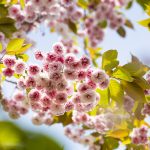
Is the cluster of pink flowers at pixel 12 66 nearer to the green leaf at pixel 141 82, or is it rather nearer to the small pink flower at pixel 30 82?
the small pink flower at pixel 30 82

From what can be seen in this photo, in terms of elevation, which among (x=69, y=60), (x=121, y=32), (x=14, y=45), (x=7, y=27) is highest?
(x=121, y=32)

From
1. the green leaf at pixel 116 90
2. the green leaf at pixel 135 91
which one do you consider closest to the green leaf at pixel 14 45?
the green leaf at pixel 116 90

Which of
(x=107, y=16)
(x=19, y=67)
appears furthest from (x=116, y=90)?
(x=107, y=16)

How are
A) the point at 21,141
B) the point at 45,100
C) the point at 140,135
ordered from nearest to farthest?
the point at 21,141
the point at 45,100
the point at 140,135

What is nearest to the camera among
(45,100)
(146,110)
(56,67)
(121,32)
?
(56,67)

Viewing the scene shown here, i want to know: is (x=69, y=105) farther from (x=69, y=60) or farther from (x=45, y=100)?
(x=69, y=60)

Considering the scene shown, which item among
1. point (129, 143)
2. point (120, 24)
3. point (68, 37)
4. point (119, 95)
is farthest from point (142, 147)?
point (68, 37)
